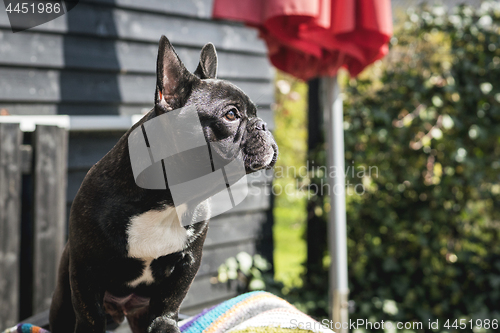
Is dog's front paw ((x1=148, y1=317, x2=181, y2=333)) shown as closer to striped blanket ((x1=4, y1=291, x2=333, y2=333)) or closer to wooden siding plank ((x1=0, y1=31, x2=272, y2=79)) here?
striped blanket ((x1=4, y1=291, x2=333, y2=333))

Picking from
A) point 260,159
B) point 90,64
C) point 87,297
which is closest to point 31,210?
point 90,64

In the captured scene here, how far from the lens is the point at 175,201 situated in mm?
834

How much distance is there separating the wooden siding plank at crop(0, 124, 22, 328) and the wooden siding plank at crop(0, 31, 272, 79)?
0.66m

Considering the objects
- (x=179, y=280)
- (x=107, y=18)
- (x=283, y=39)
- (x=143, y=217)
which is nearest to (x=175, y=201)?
(x=143, y=217)

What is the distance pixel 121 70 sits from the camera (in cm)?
272

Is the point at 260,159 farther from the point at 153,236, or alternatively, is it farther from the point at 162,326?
the point at 162,326

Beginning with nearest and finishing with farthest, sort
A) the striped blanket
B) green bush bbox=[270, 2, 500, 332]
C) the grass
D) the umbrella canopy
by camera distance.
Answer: the striped blanket → the umbrella canopy → green bush bbox=[270, 2, 500, 332] → the grass

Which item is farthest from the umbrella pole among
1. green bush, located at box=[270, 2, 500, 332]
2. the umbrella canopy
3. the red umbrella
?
green bush, located at box=[270, 2, 500, 332]

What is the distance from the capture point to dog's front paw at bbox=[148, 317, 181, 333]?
0.88 m

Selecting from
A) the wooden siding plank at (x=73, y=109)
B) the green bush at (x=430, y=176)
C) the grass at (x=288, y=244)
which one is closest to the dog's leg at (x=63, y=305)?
the wooden siding plank at (x=73, y=109)

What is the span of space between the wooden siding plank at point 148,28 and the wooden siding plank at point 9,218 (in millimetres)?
778

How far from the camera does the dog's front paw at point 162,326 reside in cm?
88

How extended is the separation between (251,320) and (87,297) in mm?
421

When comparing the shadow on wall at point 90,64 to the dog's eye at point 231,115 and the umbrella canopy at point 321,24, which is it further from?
the dog's eye at point 231,115
